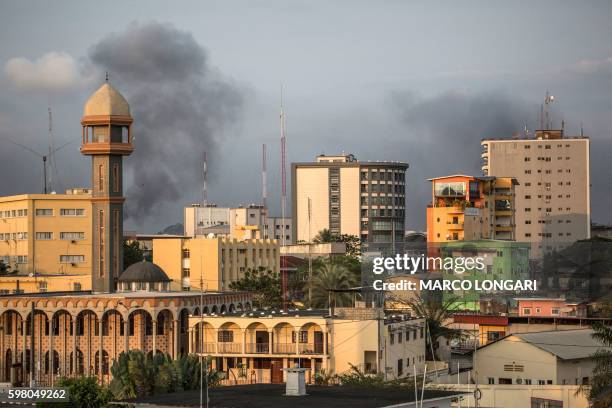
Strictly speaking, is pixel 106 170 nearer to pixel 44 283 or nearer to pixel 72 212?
pixel 44 283

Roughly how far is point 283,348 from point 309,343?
81.3 inches

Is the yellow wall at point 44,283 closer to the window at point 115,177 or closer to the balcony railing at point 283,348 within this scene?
the window at point 115,177

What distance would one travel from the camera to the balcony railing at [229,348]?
90562 mm

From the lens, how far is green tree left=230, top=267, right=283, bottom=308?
132500 millimetres

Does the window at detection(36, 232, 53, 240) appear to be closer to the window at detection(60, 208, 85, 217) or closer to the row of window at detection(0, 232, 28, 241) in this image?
the row of window at detection(0, 232, 28, 241)

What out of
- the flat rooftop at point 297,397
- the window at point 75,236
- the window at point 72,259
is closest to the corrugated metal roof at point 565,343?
the flat rooftop at point 297,397

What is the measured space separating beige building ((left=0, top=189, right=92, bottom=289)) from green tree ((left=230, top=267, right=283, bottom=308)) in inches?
812

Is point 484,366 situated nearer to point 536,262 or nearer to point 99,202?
point 536,262

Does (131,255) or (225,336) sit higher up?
(131,255)

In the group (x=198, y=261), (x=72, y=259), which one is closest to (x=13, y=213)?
(x=72, y=259)

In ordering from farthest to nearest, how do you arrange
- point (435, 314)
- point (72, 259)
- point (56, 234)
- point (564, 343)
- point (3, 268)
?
1. point (56, 234)
2. point (72, 259)
3. point (3, 268)
4. point (435, 314)
5. point (564, 343)

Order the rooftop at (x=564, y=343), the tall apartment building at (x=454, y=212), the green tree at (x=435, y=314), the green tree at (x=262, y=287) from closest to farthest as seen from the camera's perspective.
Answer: the rooftop at (x=564, y=343) → the green tree at (x=435, y=314) → the green tree at (x=262, y=287) → the tall apartment building at (x=454, y=212)

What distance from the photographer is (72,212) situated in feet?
509

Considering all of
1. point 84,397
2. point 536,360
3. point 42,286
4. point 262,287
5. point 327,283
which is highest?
point 327,283
